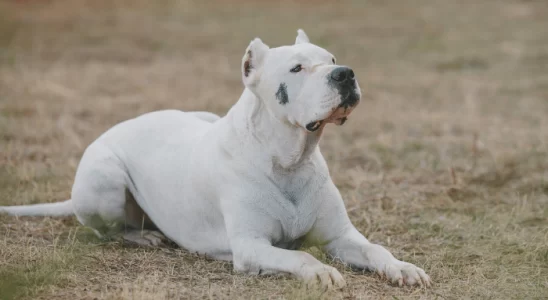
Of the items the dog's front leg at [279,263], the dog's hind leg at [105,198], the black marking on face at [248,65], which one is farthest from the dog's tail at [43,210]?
the black marking on face at [248,65]

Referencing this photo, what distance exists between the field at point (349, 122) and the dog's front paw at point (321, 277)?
6 centimetres

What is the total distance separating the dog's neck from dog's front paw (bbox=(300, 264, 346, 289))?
64 cm

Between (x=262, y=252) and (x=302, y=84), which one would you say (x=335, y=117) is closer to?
(x=302, y=84)

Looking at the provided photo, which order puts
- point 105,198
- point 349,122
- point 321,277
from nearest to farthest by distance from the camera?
point 321,277
point 105,198
point 349,122

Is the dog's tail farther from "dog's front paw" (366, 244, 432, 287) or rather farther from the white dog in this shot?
"dog's front paw" (366, 244, 432, 287)

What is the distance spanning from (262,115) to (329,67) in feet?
1.70

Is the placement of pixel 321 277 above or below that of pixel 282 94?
below

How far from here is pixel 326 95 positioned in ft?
13.7

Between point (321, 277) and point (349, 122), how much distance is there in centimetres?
551

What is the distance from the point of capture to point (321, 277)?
4.12m

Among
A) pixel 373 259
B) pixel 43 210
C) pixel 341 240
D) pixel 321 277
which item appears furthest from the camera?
pixel 43 210

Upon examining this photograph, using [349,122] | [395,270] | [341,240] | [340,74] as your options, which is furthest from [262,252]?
[349,122]

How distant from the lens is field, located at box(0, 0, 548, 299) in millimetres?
4496

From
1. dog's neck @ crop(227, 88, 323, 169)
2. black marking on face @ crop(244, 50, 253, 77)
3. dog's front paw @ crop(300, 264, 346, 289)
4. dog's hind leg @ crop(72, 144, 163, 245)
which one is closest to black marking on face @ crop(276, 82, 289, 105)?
dog's neck @ crop(227, 88, 323, 169)
